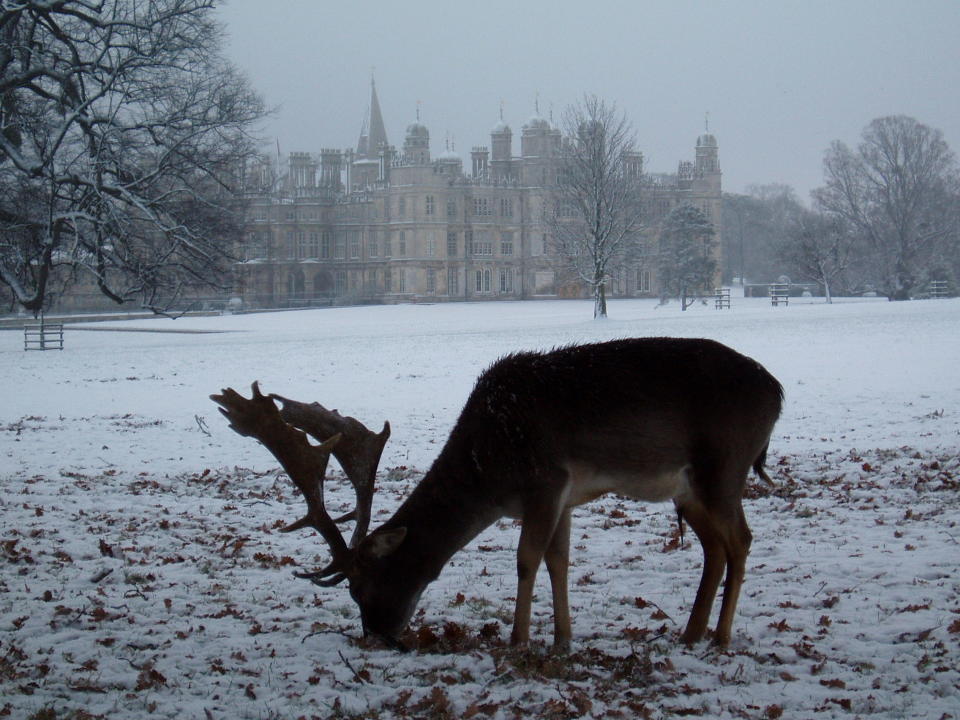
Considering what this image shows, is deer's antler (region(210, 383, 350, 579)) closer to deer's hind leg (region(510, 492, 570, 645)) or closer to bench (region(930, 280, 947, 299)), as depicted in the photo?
deer's hind leg (region(510, 492, 570, 645))

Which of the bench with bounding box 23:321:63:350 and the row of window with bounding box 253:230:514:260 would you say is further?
the row of window with bounding box 253:230:514:260

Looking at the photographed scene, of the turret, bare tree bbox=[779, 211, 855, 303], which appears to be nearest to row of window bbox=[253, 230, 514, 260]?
the turret

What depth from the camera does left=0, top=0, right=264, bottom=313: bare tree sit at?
484 inches

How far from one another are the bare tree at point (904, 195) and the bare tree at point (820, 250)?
2026mm

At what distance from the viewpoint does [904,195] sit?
2362 inches

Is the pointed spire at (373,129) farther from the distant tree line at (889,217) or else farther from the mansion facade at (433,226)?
the distant tree line at (889,217)

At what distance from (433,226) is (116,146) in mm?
72084

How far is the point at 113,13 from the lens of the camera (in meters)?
13.5

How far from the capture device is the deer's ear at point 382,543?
14.8 ft

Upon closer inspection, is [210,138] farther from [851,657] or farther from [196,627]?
[851,657]

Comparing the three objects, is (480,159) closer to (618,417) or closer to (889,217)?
(889,217)

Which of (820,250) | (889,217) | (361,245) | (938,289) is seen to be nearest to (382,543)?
(820,250)

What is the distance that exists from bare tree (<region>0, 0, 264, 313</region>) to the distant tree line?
4921 cm

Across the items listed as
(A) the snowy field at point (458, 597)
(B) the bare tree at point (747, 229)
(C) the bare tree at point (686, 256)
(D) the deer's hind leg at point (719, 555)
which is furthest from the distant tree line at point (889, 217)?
(D) the deer's hind leg at point (719, 555)
